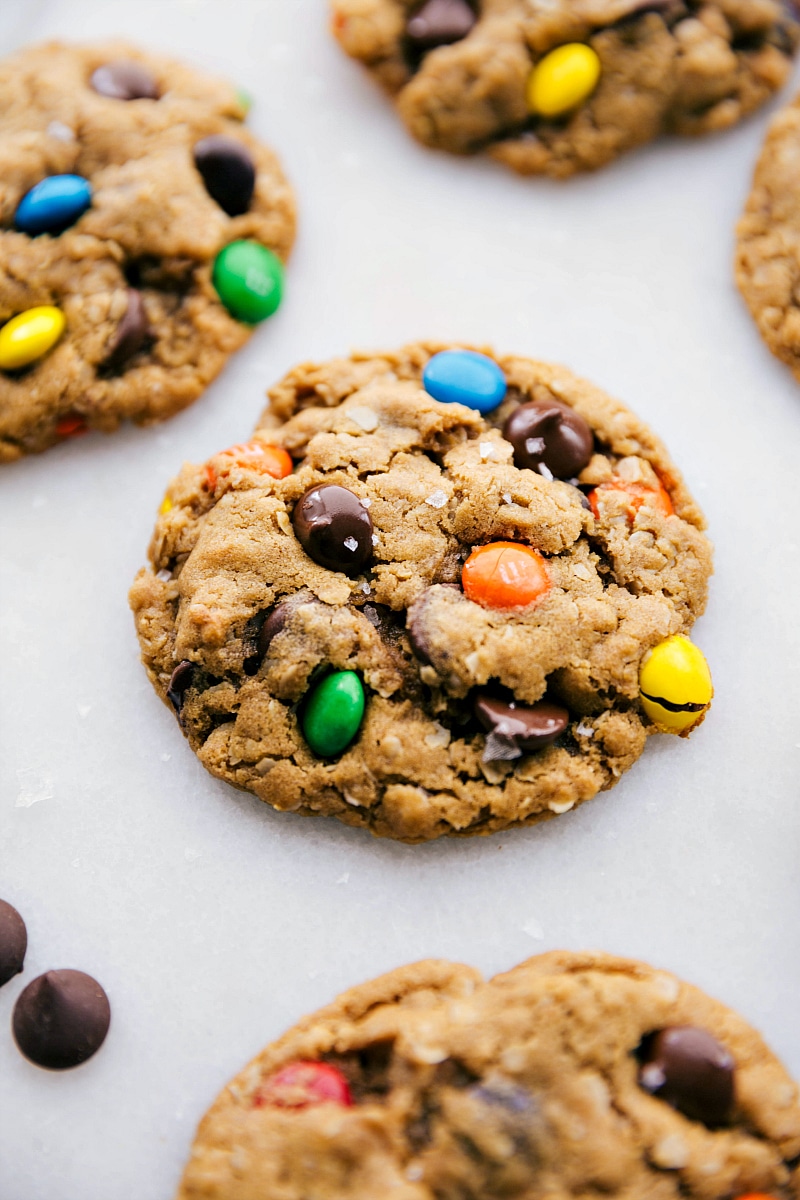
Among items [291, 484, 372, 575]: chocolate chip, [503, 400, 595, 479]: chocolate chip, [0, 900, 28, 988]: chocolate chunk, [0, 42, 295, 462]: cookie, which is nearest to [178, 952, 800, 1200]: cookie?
[0, 900, 28, 988]: chocolate chunk

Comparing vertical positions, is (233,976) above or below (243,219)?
below

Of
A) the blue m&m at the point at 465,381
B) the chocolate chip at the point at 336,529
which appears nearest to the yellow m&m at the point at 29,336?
the chocolate chip at the point at 336,529

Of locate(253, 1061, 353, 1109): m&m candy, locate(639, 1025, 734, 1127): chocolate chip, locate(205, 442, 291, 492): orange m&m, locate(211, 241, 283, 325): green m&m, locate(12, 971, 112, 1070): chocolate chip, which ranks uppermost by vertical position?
locate(211, 241, 283, 325): green m&m

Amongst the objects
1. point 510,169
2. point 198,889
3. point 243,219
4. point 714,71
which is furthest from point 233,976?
point 714,71

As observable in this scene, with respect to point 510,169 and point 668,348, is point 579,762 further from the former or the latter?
point 510,169

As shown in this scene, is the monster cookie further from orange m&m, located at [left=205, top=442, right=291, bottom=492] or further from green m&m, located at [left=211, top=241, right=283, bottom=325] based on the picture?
green m&m, located at [left=211, top=241, right=283, bottom=325]

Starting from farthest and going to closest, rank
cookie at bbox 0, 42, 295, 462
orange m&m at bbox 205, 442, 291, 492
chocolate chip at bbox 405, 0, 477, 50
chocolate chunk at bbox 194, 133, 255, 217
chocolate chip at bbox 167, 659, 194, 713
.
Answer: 1. chocolate chip at bbox 405, 0, 477, 50
2. chocolate chunk at bbox 194, 133, 255, 217
3. cookie at bbox 0, 42, 295, 462
4. orange m&m at bbox 205, 442, 291, 492
5. chocolate chip at bbox 167, 659, 194, 713

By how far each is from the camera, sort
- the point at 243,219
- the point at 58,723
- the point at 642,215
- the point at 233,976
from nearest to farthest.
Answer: the point at 233,976
the point at 58,723
the point at 243,219
the point at 642,215

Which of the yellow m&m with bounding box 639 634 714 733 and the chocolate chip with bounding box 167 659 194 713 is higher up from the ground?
the yellow m&m with bounding box 639 634 714 733
